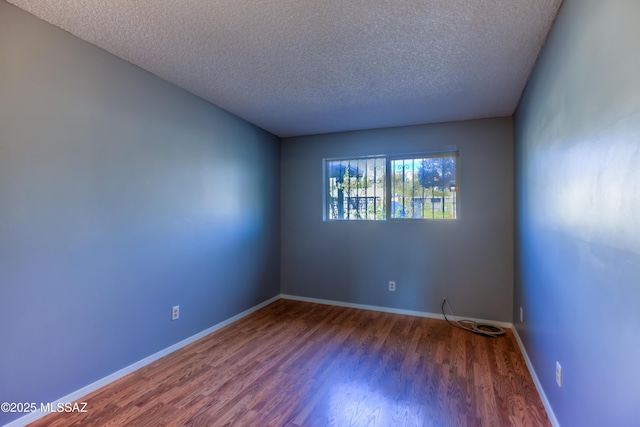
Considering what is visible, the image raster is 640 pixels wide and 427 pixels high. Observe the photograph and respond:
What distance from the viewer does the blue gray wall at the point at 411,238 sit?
10.6 ft

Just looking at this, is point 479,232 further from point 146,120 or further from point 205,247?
point 146,120

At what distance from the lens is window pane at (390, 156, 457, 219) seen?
3.49 meters

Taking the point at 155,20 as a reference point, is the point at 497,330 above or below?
below

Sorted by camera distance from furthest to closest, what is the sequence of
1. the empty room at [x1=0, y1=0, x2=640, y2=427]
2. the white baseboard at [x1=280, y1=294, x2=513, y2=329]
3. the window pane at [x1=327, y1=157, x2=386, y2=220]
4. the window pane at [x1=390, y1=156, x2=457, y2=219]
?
the window pane at [x1=327, y1=157, x2=386, y2=220] → the window pane at [x1=390, y1=156, x2=457, y2=219] → the white baseboard at [x1=280, y1=294, x2=513, y2=329] → the empty room at [x1=0, y1=0, x2=640, y2=427]

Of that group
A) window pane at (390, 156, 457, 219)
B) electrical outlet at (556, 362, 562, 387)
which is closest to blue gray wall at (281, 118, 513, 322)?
window pane at (390, 156, 457, 219)

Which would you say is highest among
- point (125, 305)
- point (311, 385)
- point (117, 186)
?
point (117, 186)

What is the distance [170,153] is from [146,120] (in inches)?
12.6

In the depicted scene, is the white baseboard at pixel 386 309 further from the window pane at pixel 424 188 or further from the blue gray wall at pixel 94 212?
the blue gray wall at pixel 94 212

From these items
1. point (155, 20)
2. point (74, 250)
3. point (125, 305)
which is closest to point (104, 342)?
point (125, 305)

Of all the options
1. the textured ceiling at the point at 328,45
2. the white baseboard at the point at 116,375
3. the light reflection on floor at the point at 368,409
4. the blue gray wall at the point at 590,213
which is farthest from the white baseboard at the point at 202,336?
the textured ceiling at the point at 328,45

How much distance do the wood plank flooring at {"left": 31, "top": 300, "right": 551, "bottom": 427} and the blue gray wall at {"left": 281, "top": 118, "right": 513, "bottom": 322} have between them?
1.79ft

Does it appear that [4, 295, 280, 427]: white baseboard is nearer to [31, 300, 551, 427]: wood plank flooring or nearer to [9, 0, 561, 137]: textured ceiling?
[31, 300, 551, 427]: wood plank flooring

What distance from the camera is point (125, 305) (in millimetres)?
2188

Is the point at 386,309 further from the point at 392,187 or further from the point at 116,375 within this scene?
the point at 116,375
